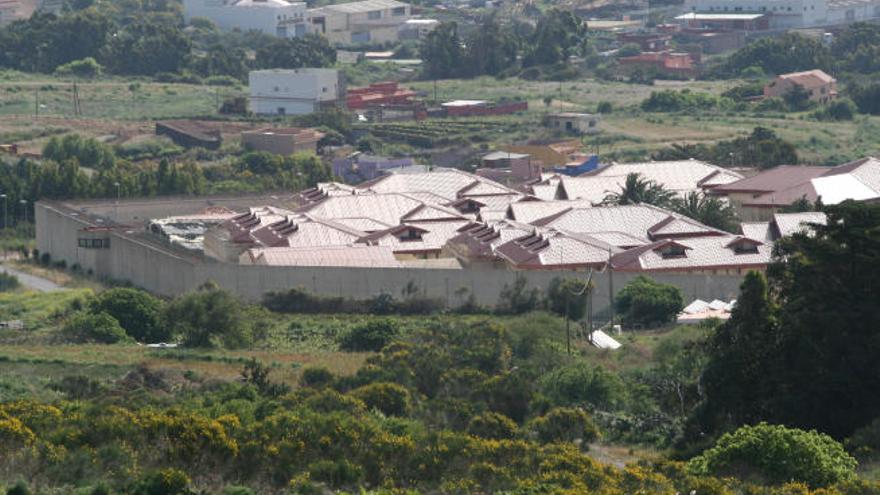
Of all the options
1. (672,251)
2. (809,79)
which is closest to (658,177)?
(672,251)

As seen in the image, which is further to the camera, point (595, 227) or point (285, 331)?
point (595, 227)

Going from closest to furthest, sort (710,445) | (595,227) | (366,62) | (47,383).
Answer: (710,445)
(47,383)
(595,227)
(366,62)

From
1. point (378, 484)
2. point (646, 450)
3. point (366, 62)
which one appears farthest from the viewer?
point (366, 62)

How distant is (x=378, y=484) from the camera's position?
107ft

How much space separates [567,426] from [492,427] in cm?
157

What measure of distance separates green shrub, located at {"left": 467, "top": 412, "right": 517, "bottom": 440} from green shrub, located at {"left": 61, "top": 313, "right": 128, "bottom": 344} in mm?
15740

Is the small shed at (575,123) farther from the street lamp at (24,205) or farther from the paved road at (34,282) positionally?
the paved road at (34,282)

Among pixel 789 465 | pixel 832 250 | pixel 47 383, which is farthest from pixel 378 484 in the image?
pixel 47 383

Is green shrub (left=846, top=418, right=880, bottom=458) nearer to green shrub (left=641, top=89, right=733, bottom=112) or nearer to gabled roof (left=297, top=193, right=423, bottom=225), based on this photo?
gabled roof (left=297, top=193, right=423, bottom=225)

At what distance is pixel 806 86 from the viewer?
100m

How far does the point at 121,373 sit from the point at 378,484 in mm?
13600

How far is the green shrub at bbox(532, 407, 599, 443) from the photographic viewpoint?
3781cm

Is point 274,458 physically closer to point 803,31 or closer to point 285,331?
point 285,331

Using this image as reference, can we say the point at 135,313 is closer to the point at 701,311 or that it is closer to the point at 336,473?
the point at 701,311
